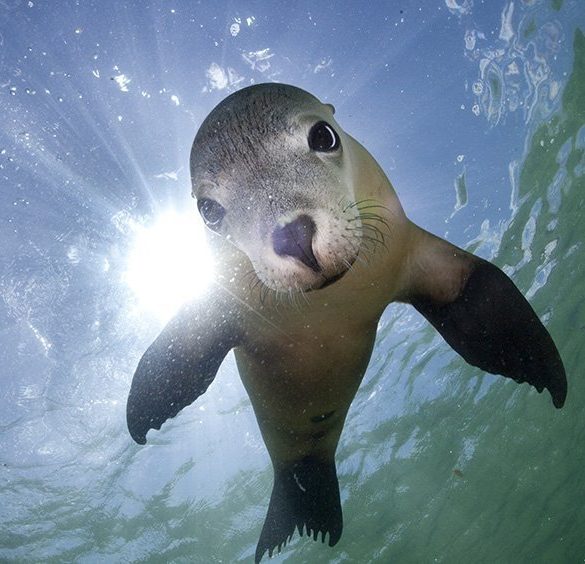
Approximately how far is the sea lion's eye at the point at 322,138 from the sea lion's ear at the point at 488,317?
1063mm

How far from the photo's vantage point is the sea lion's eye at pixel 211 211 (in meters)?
2.23

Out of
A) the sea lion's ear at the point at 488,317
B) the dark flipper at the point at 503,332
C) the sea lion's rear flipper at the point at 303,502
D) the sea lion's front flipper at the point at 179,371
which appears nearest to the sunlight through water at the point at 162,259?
the sea lion's rear flipper at the point at 303,502

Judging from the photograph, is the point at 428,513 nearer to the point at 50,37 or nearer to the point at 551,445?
the point at 551,445

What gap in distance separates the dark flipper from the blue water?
12.0ft

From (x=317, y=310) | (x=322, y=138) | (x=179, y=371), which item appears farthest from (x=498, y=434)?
(x=322, y=138)

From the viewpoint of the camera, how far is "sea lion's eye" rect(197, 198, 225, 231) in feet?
7.32

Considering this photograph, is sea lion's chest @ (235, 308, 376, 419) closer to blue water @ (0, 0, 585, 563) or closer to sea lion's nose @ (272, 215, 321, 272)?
sea lion's nose @ (272, 215, 321, 272)

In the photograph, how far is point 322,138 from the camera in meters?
2.28

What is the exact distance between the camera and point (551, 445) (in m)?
19.1

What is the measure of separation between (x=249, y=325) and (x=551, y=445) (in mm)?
19874

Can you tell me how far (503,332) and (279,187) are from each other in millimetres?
1875

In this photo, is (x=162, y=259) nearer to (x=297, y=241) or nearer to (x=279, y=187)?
(x=279, y=187)

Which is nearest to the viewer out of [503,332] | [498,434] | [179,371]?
[179,371]

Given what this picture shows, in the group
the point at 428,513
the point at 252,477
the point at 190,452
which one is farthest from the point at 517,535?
the point at 190,452
